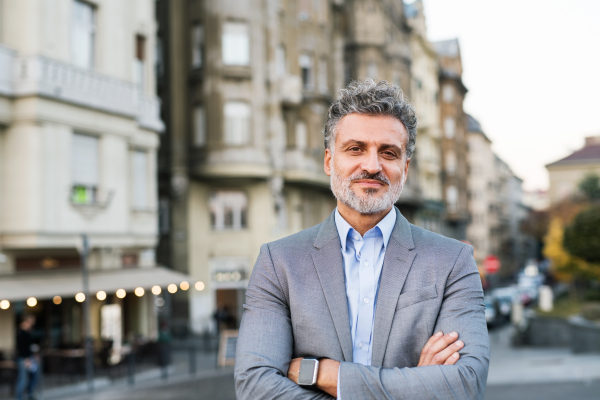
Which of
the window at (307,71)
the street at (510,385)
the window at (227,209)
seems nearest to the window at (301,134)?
the window at (307,71)

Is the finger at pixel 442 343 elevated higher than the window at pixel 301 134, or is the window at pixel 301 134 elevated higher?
the window at pixel 301 134

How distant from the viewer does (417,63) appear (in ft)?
178

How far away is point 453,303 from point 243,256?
96.9ft

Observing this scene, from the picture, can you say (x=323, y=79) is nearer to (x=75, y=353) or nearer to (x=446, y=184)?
(x=75, y=353)

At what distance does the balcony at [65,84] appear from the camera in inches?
679

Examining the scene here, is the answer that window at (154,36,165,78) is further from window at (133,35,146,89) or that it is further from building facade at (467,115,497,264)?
building facade at (467,115,497,264)

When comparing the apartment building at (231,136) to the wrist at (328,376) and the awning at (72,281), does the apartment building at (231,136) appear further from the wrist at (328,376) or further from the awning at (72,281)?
the wrist at (328,376)

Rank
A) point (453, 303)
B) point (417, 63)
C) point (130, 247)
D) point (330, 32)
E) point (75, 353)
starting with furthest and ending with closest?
point (417, 63) → point (330, 32) → point (130, 247) → point (75, 353) → point (453, 303)

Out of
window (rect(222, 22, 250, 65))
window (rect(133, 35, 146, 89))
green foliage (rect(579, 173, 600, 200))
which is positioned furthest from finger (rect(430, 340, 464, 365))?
green foliage (rect(579, 173, 600, 200))

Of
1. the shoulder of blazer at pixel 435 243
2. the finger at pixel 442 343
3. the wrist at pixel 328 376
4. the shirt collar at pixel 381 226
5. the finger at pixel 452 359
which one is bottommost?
the wrist at pixel 328 376

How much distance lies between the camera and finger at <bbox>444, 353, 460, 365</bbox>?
2814 mm

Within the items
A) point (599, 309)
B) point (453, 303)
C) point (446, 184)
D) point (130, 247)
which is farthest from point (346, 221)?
point (446, 184)

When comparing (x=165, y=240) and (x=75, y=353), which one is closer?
(x=75, y=353)

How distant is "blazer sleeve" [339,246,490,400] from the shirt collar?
350mm
